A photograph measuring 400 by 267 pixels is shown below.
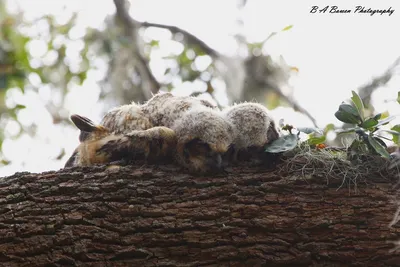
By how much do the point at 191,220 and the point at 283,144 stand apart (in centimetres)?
69

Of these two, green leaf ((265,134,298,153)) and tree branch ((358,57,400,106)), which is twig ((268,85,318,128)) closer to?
tree branch ((358,57,400,106))

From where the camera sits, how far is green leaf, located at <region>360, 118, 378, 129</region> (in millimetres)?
2566

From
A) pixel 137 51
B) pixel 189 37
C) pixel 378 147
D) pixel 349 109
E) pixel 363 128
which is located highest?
pixel 189 37

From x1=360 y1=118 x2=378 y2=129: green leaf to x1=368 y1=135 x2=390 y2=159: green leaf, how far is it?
0.20 ft

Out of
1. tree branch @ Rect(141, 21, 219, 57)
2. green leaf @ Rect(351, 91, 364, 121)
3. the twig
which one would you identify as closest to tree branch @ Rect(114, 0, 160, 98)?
tree branch @ Rect(141, 21, 219, 57)

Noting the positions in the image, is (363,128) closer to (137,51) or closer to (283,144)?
(283,144)

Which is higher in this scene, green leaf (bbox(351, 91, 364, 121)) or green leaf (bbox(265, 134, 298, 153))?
green leaf (bbox(351, 91, 364, 121))

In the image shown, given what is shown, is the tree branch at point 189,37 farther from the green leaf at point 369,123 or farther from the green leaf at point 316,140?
the green leaf at point 369,123

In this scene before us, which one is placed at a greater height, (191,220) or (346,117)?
(346,117)

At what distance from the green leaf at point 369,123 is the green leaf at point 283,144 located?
347mm

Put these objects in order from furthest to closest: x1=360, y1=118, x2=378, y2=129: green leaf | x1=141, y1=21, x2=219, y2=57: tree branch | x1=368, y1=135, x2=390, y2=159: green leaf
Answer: x1=141, y1=21, x2=219, y2=57: tree branch
x1=360, y1=118, x2=378, y2=129: green leaf
x1=368, y1=135, x2=390, y2=159: green leaf

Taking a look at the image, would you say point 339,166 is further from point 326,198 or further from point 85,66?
point 85,66

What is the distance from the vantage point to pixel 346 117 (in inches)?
104

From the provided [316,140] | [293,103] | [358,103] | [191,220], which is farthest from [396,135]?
[293,103]
